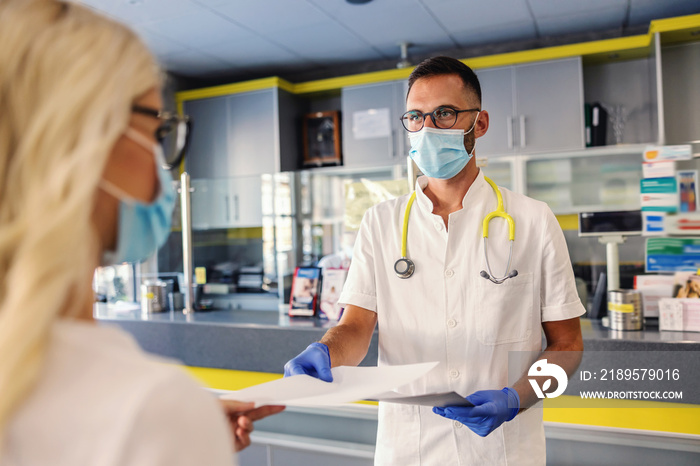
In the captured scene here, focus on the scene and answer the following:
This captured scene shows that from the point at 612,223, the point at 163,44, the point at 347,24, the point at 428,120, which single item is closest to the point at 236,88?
the point at 163,44

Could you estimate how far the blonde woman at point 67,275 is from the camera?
0.41 m

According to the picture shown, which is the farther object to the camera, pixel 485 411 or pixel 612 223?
pixel 612 223

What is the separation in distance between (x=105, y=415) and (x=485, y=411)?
0.83 metres

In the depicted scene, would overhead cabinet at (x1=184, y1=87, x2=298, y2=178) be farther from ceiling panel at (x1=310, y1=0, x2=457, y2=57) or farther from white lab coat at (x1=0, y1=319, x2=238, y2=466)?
white lab coat at (x1=0, y1=319, x2=238, y2=466)

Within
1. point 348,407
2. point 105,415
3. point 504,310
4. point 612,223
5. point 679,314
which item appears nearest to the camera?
point 105,415

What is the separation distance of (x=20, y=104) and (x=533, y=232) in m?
1.19

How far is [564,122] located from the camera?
3986mm

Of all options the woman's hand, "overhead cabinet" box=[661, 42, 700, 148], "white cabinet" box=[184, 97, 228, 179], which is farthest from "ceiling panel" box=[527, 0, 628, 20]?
the woman's hand

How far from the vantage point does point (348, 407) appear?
7.54ft

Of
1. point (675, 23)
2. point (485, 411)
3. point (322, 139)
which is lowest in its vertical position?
point (485, 411)

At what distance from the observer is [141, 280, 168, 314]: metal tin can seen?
334cm

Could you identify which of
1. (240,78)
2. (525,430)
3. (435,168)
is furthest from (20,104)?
(240,78)

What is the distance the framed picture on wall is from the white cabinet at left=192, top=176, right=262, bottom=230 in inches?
54.4

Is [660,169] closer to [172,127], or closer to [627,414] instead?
[627,414]
